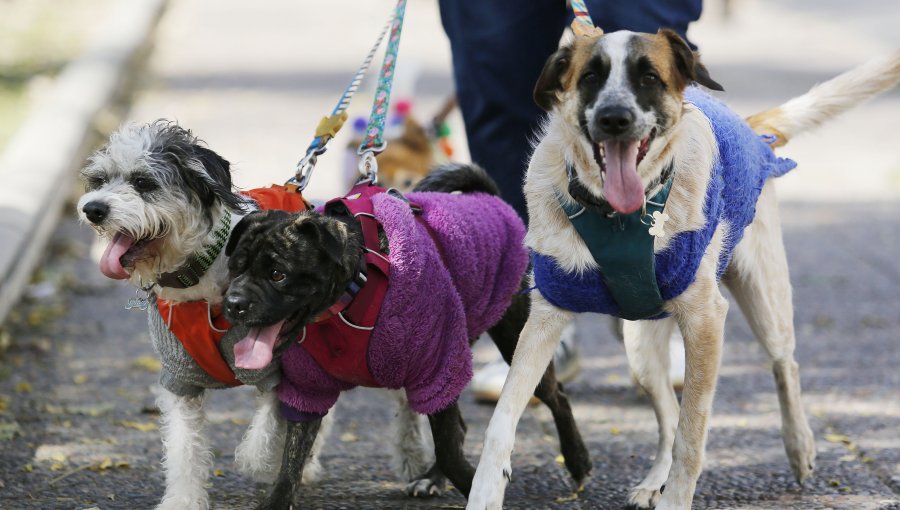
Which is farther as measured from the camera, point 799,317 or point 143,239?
point 799,317

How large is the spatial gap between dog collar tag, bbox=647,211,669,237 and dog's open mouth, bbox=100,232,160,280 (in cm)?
150

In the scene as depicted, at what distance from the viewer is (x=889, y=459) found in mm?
4992

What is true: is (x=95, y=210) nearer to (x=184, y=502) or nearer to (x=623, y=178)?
(x=184, y=502)

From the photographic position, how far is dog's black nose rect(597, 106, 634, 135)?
12.2ft

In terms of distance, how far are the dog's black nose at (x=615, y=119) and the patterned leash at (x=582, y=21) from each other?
24.6 inches

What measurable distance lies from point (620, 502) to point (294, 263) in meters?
1.51

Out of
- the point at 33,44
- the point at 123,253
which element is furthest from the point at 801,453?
the point at 33,44

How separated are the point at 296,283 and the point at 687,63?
1326 millimetres

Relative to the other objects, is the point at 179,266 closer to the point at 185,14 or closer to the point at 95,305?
the point at 95,305

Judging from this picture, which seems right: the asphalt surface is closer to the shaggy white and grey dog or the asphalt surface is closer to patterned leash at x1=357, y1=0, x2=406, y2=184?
the shaggy white and grey dog

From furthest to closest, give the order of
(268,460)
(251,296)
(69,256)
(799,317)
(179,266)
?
(69,256) < (799,317) < (268,460) < (179,266) < (251,296)

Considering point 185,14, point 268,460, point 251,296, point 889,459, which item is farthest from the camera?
point 185,14

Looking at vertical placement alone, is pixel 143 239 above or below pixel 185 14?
above

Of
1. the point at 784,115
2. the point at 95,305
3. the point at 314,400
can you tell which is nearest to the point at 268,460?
the point at 314,400
